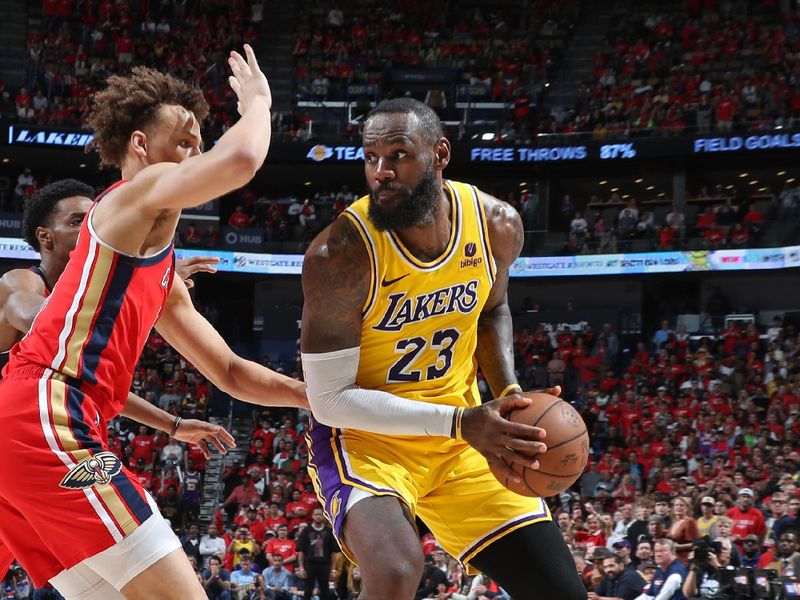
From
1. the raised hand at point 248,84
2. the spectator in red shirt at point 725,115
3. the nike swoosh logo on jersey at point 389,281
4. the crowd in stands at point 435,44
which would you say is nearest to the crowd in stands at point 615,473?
the spectator in red shirt at point 725,115

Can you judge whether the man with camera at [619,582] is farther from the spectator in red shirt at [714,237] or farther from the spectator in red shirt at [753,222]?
the spectator in red shirt at [753,222]

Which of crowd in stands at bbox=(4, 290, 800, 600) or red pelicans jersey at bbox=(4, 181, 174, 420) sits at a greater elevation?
red pelicans jersey at bbox=(4, 181, 174, 420)

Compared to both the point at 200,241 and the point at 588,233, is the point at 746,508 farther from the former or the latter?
the point at 200,241

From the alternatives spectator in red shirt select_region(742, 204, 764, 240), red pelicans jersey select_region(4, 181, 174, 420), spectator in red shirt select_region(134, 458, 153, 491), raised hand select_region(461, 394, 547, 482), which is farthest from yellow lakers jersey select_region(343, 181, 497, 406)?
spectator in red shirt select_region(742, 204, 764, 240)

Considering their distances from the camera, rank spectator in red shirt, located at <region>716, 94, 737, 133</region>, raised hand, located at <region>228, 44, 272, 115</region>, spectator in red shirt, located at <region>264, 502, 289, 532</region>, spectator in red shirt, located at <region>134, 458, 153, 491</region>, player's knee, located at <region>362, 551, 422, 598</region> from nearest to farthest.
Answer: raised hand, located at <region>228, 44, 272, 115</region>, player's knee, located at <region>362, 551, 422, 598</region>, spectator in red shirt, located at <region>264, 502, 289, 532</region>, spectator in red shirt, located at <region>134, 458, 153, 491</region>, spectator in red shirt, located at <region>716, 94, 737, 133</region>

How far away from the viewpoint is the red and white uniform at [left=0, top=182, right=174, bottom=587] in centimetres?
313

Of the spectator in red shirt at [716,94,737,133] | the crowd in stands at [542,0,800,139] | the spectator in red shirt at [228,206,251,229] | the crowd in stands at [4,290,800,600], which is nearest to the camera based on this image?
the crowd in stands at [4,290,800,600]

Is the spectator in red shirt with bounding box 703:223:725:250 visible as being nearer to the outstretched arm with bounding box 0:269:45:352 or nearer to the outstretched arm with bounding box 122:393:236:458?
the outstretched arm with bounding box 122:393:236:458

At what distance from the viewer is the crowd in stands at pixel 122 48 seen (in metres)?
23.3

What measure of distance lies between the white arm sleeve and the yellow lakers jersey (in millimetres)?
156

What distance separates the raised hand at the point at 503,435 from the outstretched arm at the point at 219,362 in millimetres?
834

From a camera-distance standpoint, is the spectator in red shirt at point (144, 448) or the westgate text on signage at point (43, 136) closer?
the spectator in red shirt at point (144, 448)

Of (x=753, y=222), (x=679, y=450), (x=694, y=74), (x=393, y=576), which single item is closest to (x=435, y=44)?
(x=694, y=74)

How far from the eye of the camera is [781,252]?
66.9ft
